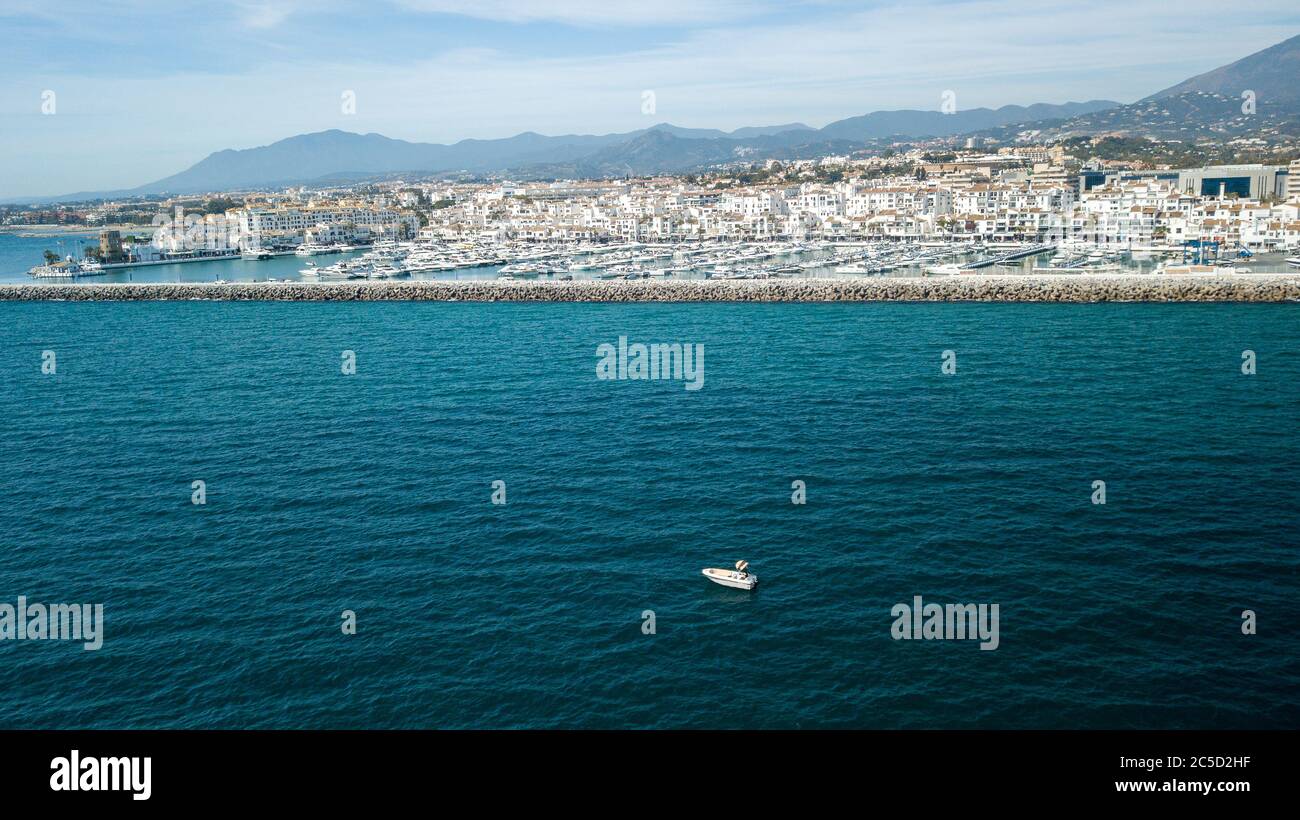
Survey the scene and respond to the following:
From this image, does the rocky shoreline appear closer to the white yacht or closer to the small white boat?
the white yacht

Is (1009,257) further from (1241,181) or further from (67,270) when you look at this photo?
(67,270)

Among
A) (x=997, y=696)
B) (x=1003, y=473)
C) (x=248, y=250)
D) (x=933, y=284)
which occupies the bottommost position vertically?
(x=997, y=696)

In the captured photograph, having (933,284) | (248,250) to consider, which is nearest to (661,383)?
(933,284)

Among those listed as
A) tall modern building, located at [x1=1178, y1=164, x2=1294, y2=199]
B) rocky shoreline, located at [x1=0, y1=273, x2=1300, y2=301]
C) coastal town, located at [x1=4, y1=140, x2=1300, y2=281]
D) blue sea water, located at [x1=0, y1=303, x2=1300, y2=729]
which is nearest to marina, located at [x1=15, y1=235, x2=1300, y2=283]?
coastal town, located at [x1=4, y1=140, x2=1300, y2=281]

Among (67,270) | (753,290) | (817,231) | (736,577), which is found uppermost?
(817,231)

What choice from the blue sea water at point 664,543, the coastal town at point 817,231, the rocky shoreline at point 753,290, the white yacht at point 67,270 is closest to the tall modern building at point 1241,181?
the coastal town at point 817,231

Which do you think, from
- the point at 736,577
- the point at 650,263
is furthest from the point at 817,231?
the point at 736,577

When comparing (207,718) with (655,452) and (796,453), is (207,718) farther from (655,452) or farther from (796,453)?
(796,453)
